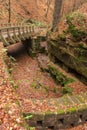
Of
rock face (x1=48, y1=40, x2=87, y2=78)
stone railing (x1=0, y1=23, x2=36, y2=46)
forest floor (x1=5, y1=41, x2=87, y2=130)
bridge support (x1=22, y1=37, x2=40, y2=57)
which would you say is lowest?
forest floor (x1=5, y1=41, x2=87, y2=130)

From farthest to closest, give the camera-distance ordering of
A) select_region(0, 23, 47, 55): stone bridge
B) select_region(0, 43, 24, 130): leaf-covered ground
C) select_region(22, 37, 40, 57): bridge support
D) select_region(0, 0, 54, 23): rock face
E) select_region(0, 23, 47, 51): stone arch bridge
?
select_region(0, 0, 54, 23): rock face < select_region(22, 37, 40, 57): bridge support < select_region(0, 23, 47, 55): stone bridge < select_region(0, 23, 47, 51): stone arch bridge < select_region(0, 43, 24, 130): leaf-covered ground

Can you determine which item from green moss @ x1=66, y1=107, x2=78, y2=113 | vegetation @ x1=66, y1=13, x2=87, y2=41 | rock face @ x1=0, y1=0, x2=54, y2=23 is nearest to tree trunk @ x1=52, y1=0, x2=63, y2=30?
vegetation @ x1=66, y1=13, x2=87, y2=41

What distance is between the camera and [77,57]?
15602 mm

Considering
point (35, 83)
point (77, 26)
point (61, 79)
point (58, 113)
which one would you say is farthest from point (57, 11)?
point (58, 113)

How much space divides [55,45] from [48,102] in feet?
23.4

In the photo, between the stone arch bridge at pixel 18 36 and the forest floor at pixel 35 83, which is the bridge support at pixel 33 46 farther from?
the forest floor at pixel 35 83

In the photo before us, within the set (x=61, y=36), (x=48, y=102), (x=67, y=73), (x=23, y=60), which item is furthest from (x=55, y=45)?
(x=48, y=102)

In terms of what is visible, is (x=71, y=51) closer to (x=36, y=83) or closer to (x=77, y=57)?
(x=77, y=57)

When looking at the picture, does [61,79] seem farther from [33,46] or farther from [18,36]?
[33,46]

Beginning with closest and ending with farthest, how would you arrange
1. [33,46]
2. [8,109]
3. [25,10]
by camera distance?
[8,109] → [33,46] → [25,10]

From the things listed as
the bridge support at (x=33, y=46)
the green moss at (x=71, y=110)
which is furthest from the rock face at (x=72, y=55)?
the bridge support at (x=33, y=46)

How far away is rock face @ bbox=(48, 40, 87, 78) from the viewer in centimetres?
1516

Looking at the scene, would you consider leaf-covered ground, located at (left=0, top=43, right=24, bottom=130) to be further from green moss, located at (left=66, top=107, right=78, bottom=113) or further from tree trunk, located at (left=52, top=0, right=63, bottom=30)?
tree trunk, located at (left=52, top=0, right=63, bottom=30)

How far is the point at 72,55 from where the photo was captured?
1596cm
